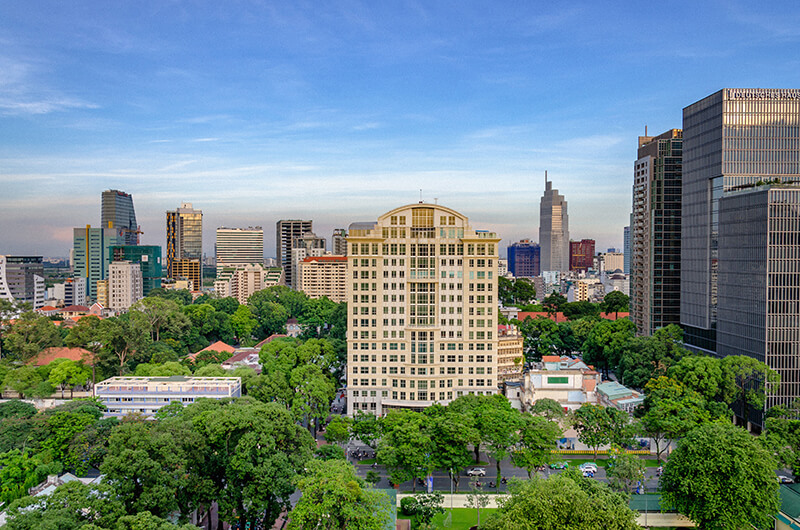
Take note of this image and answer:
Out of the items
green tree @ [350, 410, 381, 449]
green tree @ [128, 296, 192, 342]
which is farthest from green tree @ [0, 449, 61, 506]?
green tree @ [128, 296, 192, 342]

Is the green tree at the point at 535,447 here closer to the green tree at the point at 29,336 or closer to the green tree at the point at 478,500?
the green tree at the point at 478,500

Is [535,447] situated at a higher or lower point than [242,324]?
lower

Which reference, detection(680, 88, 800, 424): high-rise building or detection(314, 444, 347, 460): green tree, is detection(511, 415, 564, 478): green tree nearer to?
detection(314, 444, 347, 460): green tree

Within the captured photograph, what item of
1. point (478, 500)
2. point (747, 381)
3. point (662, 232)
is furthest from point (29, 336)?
point (662, 232)

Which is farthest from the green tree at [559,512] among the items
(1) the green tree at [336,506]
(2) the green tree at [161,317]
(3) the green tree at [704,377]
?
(2) the green tree at [161,317]

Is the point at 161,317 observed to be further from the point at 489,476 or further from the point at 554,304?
the point at 554,304

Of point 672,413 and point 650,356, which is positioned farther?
point 650,356

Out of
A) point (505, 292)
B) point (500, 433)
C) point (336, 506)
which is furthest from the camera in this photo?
point (505, 292)
